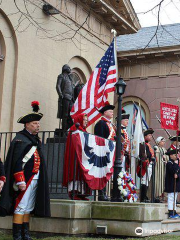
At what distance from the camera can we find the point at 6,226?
8875 mm

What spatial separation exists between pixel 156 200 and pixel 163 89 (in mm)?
9946

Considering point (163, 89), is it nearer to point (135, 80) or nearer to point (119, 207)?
point (135, 80)

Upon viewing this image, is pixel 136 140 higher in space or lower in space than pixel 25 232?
higher

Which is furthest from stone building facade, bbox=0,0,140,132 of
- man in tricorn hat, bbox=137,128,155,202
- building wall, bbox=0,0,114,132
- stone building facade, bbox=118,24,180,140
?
stone building facade, bbox=118,24,180,140

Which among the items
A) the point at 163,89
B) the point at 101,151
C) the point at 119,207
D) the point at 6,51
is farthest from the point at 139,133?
the point at 163,89

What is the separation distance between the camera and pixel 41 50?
47.6 ft

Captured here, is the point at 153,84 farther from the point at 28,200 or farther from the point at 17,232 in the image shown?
the point at 17,232

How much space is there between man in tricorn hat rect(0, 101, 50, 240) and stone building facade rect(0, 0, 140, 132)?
14.7 ft

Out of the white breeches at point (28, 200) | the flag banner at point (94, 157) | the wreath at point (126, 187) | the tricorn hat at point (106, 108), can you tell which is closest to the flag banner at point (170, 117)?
the tricorn hat at point (106, 108)

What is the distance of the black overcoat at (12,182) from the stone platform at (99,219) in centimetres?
82

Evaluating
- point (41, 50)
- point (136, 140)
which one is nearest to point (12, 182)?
point (136, 140)

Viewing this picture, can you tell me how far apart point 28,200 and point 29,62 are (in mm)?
7215

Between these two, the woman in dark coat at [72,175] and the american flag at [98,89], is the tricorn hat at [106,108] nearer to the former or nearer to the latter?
the american flag at [98,89]

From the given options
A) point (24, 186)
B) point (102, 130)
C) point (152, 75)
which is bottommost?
point (24, 186)
